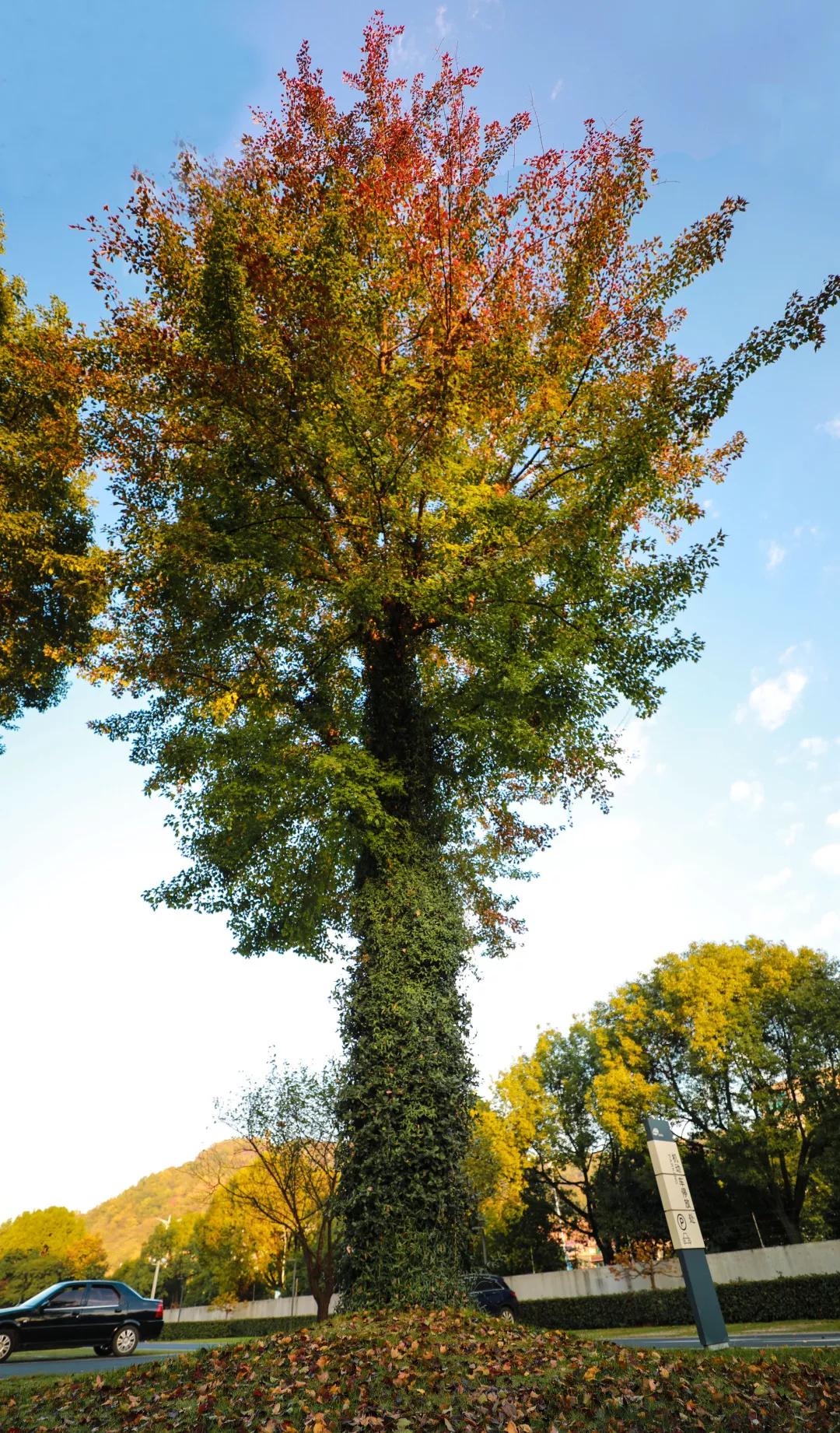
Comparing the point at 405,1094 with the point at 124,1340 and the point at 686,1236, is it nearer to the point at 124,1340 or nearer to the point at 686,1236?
the point at 686,1236

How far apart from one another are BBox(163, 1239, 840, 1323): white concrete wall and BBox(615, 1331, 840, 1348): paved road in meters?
4.49

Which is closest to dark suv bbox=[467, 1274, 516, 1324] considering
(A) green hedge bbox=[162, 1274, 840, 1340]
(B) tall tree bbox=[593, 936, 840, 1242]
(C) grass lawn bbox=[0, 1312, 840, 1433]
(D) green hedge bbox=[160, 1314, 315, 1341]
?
(A) green hedge bbox=[162, 1274, 840, 1340]

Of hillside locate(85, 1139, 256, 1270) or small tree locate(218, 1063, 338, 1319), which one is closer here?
small tree locate(218, 1063, 338, 1319)

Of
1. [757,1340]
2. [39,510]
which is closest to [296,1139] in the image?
[757,1340]

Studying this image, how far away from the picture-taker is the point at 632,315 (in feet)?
38.4

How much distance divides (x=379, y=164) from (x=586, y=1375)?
45.5 ft

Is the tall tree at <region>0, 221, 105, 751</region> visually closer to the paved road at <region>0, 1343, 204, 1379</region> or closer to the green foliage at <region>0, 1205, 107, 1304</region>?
the paved road at <region>0, 1343, 204, 1379</region>

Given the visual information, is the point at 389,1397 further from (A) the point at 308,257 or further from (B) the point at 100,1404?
(A) the point at 308,257

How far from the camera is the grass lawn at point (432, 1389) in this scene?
519 centimetres

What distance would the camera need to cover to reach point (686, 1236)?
34.0 ft

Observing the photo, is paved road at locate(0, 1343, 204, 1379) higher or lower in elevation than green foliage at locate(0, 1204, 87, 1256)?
lower

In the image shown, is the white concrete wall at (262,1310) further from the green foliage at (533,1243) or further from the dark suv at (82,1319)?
the dark suv at (82,1319)

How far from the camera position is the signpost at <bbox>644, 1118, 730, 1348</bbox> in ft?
31.9

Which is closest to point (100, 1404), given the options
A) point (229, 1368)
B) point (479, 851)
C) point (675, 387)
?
point (229, 1368)
